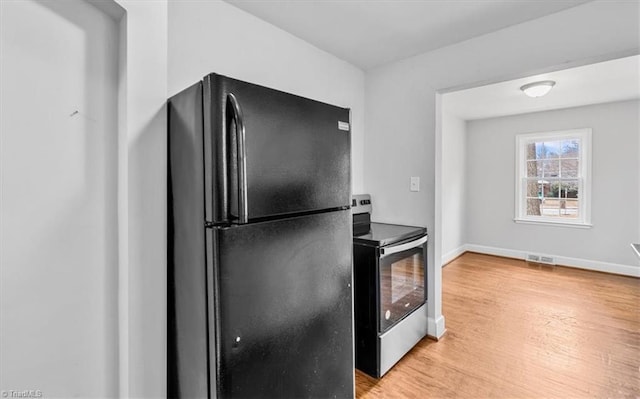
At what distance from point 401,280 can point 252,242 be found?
1493mm

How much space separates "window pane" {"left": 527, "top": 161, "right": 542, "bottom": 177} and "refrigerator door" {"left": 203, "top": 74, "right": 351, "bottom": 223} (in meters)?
4.74

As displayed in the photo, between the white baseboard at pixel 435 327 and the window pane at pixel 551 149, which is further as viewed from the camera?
the window pane at pixel 551 149

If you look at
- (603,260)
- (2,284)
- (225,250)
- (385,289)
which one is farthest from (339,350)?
(603,260)

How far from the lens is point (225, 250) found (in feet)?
3.33

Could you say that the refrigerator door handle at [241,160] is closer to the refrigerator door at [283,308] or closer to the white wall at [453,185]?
the refrigerator door at [283,308]

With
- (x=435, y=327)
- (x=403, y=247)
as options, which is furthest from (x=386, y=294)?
(x=435, y=327)

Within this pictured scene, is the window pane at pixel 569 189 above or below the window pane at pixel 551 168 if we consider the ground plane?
below

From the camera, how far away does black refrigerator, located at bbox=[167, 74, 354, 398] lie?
101 centimetres

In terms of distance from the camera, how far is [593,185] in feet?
14.1

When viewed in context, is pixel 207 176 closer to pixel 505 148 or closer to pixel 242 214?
pixel 242 214

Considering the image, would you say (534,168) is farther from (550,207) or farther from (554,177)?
(550,207)

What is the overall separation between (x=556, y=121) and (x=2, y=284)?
5944 millimetres

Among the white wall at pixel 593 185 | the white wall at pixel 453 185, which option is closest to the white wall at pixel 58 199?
the white wall at pixel 453 185

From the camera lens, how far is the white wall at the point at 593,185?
4.04 m
